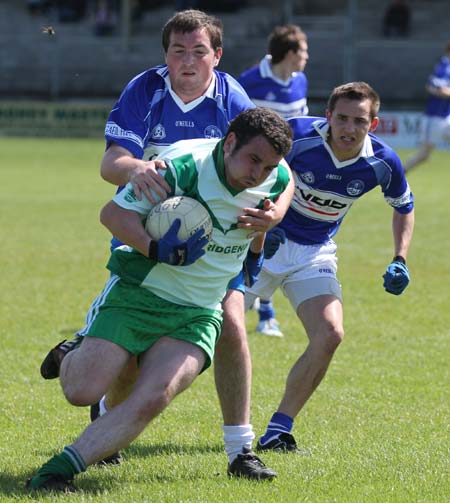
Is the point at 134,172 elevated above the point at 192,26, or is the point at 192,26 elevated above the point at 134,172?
the point at 192,26

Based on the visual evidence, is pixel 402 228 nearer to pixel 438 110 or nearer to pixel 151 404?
pixel 151 404

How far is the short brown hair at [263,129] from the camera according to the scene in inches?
179

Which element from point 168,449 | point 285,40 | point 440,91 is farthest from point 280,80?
point 440,91

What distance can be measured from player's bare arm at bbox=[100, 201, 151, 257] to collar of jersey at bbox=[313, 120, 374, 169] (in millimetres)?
1796

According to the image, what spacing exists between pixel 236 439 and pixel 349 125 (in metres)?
1.85

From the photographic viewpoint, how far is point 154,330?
4770 millimetres

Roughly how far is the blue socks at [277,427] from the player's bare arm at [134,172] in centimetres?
156

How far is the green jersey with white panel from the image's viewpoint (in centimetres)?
470

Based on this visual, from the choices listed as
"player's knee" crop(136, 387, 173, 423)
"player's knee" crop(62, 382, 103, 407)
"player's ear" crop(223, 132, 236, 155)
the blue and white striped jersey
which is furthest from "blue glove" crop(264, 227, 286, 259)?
"player's knee" crop(62, 382, 103, 407)

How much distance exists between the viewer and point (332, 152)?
611 centimetres

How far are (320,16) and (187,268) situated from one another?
3114 cm

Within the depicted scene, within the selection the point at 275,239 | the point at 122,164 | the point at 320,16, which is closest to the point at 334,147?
the point at 275,239

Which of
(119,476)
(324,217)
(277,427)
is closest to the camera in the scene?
(119,476)

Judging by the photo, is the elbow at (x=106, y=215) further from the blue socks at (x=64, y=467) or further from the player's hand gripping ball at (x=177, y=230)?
the blue socks at (x=64, y=467)
